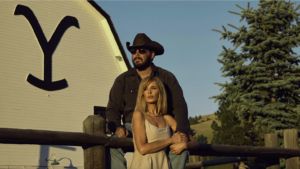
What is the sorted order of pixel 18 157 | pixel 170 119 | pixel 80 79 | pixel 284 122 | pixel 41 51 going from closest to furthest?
pixel 170 119 → pixel 18 157 → pixel 41 51 → pixel 80 79 → pixel 284 122

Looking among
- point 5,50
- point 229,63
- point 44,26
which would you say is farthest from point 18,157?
point 229,63

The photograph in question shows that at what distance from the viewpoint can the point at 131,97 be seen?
4.93 meters

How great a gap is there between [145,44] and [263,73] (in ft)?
63.3

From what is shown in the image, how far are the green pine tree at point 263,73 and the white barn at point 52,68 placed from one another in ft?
17.0

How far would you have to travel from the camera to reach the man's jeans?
454 centimetres

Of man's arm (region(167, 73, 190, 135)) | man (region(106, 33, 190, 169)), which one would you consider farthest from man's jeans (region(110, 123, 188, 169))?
man's arm (region(167, 73, 190, 135))

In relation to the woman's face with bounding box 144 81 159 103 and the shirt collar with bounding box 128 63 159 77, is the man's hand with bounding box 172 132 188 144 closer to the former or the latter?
the woman's face with bounding box 144 81 159 103

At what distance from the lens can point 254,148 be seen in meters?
6.82

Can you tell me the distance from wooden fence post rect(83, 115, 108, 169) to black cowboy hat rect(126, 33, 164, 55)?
740 mm

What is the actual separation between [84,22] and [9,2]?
3.48m

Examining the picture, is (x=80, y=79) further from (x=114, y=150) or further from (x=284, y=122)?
(x=114, y=150)

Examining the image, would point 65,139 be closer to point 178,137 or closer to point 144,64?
point 178,137

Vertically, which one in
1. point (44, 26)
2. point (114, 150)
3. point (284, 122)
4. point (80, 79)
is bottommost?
point (114, 150)

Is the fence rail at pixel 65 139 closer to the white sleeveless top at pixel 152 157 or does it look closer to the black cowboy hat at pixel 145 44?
the white sleeveless top at pixel 152 157
